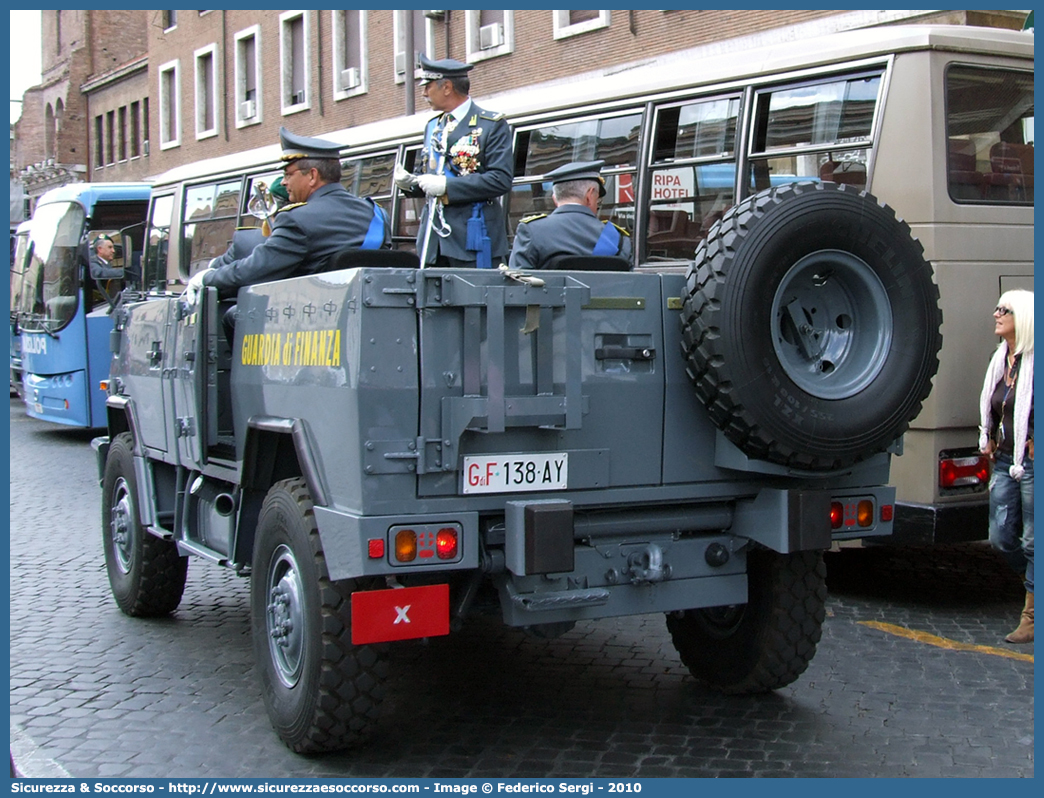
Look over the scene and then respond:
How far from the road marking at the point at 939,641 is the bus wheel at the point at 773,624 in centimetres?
151

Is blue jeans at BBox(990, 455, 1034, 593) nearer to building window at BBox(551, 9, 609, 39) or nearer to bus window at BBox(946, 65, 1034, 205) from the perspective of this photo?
bus window at BBox(946, 65, 1034, 205)

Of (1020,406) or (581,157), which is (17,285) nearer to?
(581,157)

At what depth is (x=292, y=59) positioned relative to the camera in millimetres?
34906

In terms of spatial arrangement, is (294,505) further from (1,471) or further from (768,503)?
(768,503)

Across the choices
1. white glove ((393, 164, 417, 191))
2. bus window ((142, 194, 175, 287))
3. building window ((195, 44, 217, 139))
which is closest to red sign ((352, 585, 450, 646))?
white glove ((393, 164, 417, 191))

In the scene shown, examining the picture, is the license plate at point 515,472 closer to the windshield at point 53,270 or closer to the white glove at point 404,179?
the white glove at point 404,179

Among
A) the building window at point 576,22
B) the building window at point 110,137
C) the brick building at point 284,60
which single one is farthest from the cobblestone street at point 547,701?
the building window at point 110,137

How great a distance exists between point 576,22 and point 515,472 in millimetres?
21355

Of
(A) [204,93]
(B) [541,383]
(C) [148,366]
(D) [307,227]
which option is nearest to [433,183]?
(D) [307,227]

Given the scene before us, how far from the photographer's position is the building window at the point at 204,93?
4009 cm

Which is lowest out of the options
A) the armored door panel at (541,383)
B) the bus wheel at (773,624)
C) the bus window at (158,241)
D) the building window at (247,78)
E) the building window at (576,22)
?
the bus wheel at (773,624)

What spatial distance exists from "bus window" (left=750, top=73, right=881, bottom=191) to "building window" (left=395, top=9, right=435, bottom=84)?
2105 cm
